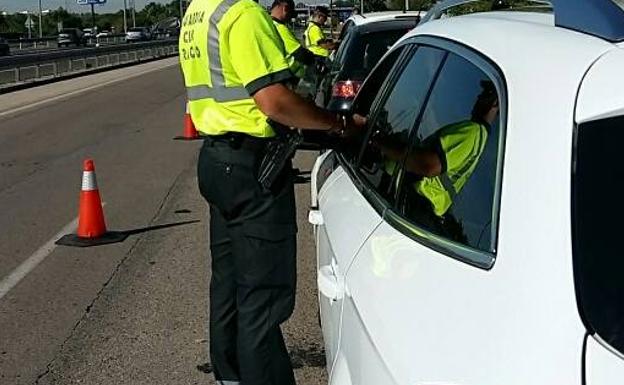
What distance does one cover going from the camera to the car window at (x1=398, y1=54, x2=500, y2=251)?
2.07m

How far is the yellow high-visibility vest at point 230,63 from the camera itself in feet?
11.3

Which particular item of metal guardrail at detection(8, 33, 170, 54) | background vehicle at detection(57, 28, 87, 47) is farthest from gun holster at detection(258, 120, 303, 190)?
metal guardrail at detection(8, 33, 170, 54)

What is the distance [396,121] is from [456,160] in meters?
0.77

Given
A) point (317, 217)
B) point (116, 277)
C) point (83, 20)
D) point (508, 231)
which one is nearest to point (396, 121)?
point (317, 217)

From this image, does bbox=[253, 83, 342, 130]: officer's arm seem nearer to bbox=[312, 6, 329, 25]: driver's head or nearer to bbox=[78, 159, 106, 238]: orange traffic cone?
bbox=[78, 159, 106, 238]: orange traffic cone

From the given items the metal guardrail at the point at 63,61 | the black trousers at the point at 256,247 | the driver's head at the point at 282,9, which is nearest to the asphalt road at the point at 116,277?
the black trousers at the point at 256,247

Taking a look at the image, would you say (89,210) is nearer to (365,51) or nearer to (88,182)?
(88,182)

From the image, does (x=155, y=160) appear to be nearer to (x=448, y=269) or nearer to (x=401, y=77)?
(x=401, y=77)

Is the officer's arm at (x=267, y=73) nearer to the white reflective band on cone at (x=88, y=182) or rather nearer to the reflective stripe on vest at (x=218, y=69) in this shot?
the reflective stripe on vest at (x=218, y=69)

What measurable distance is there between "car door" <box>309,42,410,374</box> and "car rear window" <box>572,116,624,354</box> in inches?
37.3

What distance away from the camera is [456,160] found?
2.42 metres

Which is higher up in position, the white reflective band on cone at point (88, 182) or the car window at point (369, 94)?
the car window at point (369, 94)

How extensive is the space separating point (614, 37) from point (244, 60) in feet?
5.79

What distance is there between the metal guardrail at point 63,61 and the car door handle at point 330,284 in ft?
83.1
